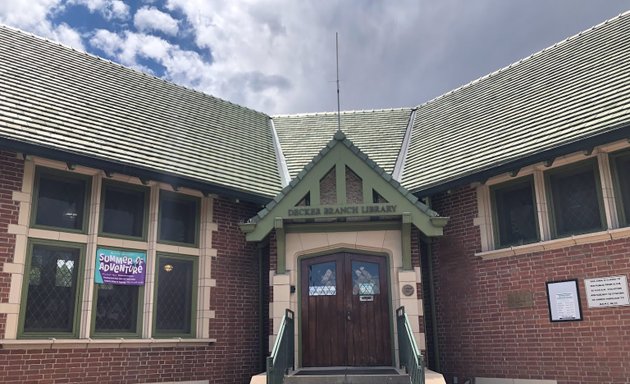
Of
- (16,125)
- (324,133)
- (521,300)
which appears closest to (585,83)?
(521,300)

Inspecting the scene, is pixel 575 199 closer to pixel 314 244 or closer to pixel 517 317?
pixel 517 317

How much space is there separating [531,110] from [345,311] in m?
5.60

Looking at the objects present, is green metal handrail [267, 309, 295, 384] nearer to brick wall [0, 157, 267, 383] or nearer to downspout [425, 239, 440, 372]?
brick wall [0, 157, 267, 383]

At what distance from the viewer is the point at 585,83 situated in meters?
10.7

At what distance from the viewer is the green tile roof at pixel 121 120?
957 cm

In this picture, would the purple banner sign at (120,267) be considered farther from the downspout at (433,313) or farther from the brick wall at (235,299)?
the downspout at (433,313)

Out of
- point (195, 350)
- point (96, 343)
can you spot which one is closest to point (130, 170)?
point (96, 343)

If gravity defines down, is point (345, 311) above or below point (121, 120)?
below

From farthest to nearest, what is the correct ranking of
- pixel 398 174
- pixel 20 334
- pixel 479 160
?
pixel 398 174, pixel 479 160, pixel 20 334

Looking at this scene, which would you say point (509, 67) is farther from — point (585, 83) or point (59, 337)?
point (59, 337)

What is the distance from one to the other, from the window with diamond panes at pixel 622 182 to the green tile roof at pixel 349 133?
4931 mm

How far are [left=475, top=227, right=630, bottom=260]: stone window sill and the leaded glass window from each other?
2045 millimetres

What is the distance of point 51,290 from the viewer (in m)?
8.94

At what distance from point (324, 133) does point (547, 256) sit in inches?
297
